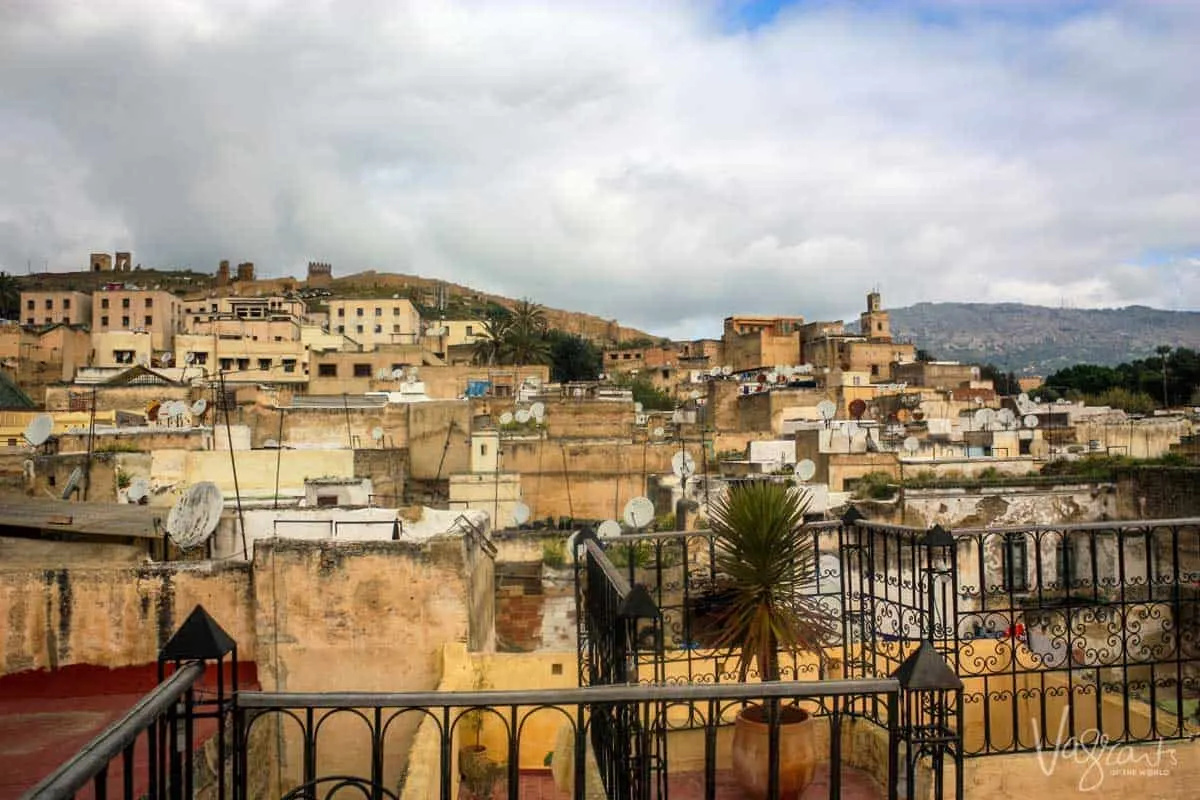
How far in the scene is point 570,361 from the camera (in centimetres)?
6188

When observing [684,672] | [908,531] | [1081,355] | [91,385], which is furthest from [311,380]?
[1081,355]

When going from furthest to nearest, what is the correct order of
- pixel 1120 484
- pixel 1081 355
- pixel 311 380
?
pixel 1081 355 < pixel 311 380 < pixel 1120 484

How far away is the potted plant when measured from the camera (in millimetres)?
5977

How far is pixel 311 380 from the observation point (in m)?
42.9

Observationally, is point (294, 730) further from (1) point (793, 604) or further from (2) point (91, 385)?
(2) point (91, 385)

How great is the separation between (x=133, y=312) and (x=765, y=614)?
214ft

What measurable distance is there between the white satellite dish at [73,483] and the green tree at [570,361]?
39764mm

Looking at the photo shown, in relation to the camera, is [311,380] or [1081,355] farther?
[1081,355]

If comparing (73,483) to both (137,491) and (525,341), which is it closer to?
(137,491)

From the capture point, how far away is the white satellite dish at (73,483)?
18.9 m

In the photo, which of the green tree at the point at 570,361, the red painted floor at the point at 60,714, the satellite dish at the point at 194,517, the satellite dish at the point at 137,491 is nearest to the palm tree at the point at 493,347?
the green tree at the point at 570,361

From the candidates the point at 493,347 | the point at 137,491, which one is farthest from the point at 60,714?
the point at 493,347

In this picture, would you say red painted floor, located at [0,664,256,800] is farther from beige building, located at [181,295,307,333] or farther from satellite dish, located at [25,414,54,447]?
beige building, located at [181,295,307,333]

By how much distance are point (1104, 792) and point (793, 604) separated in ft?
7.66
